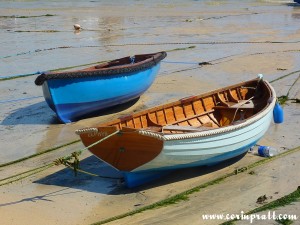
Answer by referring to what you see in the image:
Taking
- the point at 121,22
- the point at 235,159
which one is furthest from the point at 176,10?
the point at 235,159

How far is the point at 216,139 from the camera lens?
8586mm

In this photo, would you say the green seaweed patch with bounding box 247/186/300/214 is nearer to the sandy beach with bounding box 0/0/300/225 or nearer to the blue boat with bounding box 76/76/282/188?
the sandy beach with bounding box 0/0/300/225

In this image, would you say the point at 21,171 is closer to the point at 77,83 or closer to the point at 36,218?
the point at 36,218

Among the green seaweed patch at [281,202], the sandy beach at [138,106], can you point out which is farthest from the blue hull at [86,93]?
the green seaweed patch at [281,202]

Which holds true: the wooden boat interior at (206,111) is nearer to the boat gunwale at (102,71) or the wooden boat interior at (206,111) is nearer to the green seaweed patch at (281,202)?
the green seaweed patch at (281,202)

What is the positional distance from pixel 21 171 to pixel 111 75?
336 cm

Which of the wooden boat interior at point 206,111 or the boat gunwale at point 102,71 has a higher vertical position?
the boat gunwale at point 102,71

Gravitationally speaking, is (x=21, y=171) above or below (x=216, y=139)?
below

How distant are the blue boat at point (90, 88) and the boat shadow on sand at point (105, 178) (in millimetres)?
2453

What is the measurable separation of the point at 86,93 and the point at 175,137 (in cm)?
416

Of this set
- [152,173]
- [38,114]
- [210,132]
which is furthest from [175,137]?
[38,114]

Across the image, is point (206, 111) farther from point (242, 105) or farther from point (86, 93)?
point (86, 93)

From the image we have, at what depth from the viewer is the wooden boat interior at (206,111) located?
30.5 feet

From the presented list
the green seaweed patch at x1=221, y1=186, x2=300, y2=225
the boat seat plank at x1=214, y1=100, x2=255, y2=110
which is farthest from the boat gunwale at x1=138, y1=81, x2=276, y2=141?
the green seaweed patch at x1=221, y1=186, x2=300, y2=225
